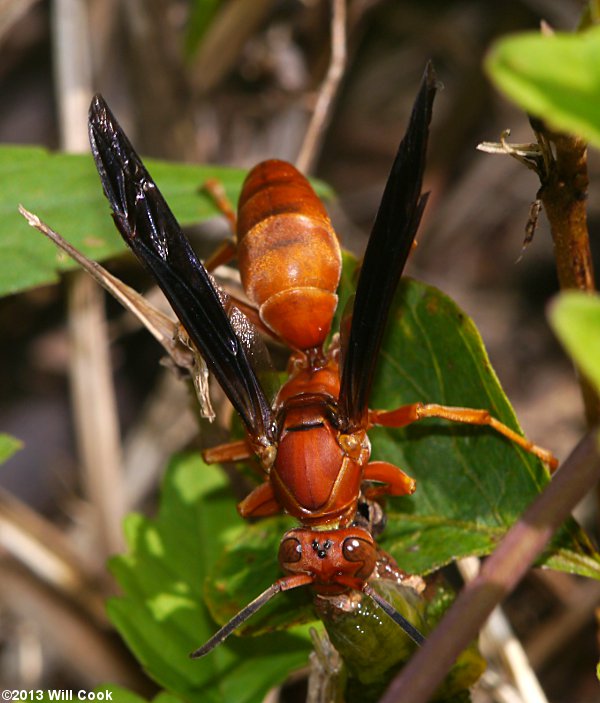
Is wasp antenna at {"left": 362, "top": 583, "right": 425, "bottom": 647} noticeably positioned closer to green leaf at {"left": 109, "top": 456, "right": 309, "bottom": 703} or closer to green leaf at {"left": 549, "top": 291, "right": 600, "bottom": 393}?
green leaf at {"left": 109, "top": 456, "right": 309, "bottom": 703}

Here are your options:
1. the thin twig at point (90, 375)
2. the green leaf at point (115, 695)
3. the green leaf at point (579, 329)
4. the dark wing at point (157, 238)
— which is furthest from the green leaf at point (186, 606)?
the green leaf at point (579, 329)

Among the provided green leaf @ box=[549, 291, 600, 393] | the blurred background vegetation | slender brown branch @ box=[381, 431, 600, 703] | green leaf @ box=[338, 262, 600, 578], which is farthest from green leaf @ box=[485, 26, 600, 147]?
the blurred background vegetation

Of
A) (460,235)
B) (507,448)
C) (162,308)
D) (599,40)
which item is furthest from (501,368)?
(599,40)

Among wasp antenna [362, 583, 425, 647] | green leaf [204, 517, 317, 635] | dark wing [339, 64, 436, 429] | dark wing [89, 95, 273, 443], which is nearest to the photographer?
dark wing [339, 64, 436, 429]

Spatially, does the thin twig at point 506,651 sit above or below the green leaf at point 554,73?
below

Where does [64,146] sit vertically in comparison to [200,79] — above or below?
below

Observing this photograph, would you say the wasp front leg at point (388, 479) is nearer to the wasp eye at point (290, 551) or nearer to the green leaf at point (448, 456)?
the green leaf at point (448, 456)

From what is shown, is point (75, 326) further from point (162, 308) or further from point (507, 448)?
point (507, 448)
